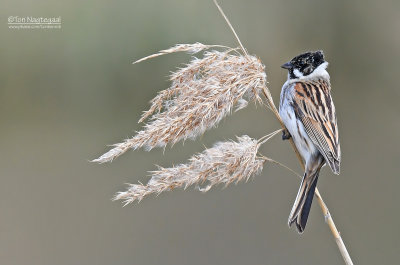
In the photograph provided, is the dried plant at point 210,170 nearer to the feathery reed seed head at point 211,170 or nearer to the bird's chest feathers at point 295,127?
the feathery reed seed head at point 211,170

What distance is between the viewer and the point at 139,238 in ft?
15.3

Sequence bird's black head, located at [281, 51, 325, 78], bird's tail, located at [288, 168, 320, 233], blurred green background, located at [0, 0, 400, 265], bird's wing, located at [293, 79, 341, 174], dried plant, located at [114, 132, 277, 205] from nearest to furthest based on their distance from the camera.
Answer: dried plant, located at [114, 132, 277, 205]
bird's tail, located at [288, 168, 320, 233]
bird's wing, located at [293, 79, 341, 174]
bird's black head, located at [281, 51, 325, 78]
blurred green background, located at [0, 0, 400, 265]

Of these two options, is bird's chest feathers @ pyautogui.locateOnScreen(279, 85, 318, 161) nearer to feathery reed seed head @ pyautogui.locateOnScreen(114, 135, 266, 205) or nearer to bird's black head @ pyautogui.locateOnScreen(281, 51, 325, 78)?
bird's black head @ pyautogui.locateOnScreen(281, 51, 325, 78)

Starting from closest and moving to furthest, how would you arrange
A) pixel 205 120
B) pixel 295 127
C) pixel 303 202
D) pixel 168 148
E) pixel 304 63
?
pixel 205 120 < pixel 303 202 < pixel 295 127 < pixel 304 63 < pixel 168 148

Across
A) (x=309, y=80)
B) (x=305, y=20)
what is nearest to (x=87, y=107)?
(x=305, y=20)

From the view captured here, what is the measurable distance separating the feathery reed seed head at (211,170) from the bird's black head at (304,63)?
77cm

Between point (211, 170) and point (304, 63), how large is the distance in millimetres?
959

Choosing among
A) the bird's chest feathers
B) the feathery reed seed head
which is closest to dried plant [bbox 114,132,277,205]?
the feathery reed seed head

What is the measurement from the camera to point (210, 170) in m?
1.99

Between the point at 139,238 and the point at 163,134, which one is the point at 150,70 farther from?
the point at 163,134

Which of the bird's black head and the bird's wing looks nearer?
the bird's wing

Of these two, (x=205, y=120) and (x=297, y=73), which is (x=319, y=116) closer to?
(x=297, y=73)

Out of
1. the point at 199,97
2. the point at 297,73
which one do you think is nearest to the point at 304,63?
the point at 297,73

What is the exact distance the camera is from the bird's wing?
7.85ft
